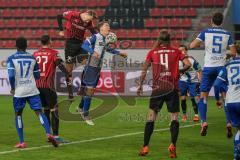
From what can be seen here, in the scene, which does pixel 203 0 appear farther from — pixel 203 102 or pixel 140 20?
pixel 203 102

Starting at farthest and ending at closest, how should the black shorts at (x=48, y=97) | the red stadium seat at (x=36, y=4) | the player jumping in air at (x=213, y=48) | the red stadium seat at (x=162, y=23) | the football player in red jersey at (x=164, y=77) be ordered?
1. the red stadium seat at (x=36, y=4)
2. the red stadium seat at (x=162, y=23)
3. the player jumping in air at (x=213, y=48)
4. the black shorts at (x=48, y=97)
5. the football player in red jersey at (x=164, y=77)

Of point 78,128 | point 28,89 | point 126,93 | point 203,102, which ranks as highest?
point 28,89

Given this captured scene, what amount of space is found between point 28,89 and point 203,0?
22.5 meters

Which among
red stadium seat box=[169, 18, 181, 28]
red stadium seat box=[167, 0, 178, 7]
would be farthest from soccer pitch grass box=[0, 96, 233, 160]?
red stadium seat box=[167, 0, 178, 7]

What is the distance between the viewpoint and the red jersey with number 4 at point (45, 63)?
12.3 m

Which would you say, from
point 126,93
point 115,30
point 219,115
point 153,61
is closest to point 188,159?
point 153,61

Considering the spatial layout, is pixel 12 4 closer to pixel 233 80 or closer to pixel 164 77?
pixel 164 77

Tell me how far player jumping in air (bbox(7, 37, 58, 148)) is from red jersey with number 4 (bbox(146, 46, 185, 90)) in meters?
2.34

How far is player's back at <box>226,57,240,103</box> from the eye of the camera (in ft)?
32.4

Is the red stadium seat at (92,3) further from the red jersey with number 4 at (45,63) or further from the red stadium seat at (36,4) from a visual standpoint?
the red jersey with number 4 at (45,63)

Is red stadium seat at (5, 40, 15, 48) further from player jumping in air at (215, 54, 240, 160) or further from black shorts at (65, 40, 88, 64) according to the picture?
player jumping in air at (215, 54, 240, 160)

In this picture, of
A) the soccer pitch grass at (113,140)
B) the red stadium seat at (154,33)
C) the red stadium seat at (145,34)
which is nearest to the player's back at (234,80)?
the soccer pitch grass at (113,140)

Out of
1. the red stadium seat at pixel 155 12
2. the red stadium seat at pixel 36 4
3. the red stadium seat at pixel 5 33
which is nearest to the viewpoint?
the red stadium seat at pixel 155 12

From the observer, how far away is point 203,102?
13539 millimetres
